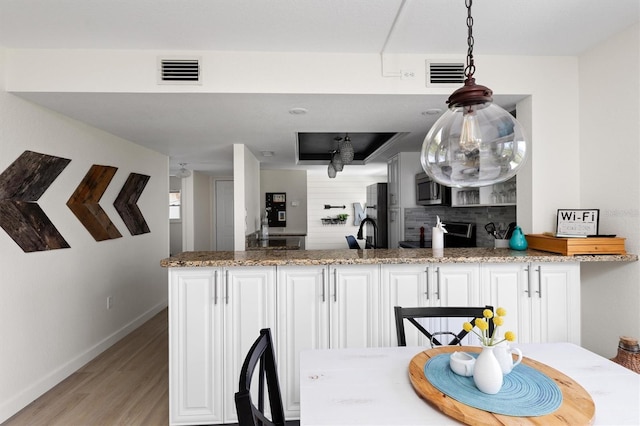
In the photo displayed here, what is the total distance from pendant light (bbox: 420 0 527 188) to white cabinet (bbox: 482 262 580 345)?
4.31 feet

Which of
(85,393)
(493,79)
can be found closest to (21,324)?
(85,393)

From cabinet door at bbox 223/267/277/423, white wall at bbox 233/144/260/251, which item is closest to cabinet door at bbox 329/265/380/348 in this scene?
cabinet door at bbox 223/267/277/423

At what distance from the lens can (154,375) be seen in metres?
2.96

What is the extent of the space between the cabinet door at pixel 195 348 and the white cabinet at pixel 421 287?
42.5 inches

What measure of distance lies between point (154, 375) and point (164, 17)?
8.95 ft

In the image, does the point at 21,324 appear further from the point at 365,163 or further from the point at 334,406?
the point at 365,163

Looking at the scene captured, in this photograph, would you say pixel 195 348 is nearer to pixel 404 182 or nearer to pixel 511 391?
pixel 511 391

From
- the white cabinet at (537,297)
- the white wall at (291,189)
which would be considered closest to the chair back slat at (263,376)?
the white cabinet at (537,297)

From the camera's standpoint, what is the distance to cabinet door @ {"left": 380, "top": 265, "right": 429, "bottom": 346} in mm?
2293

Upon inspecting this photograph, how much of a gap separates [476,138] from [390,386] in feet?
2.93

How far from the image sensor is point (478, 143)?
1.17m

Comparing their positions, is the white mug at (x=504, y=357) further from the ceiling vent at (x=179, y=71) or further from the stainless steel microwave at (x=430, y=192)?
the stainless steel microwave at (x=430, y=192)

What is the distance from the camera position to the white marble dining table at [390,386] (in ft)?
3.34

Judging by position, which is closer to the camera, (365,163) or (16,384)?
(16,384)
